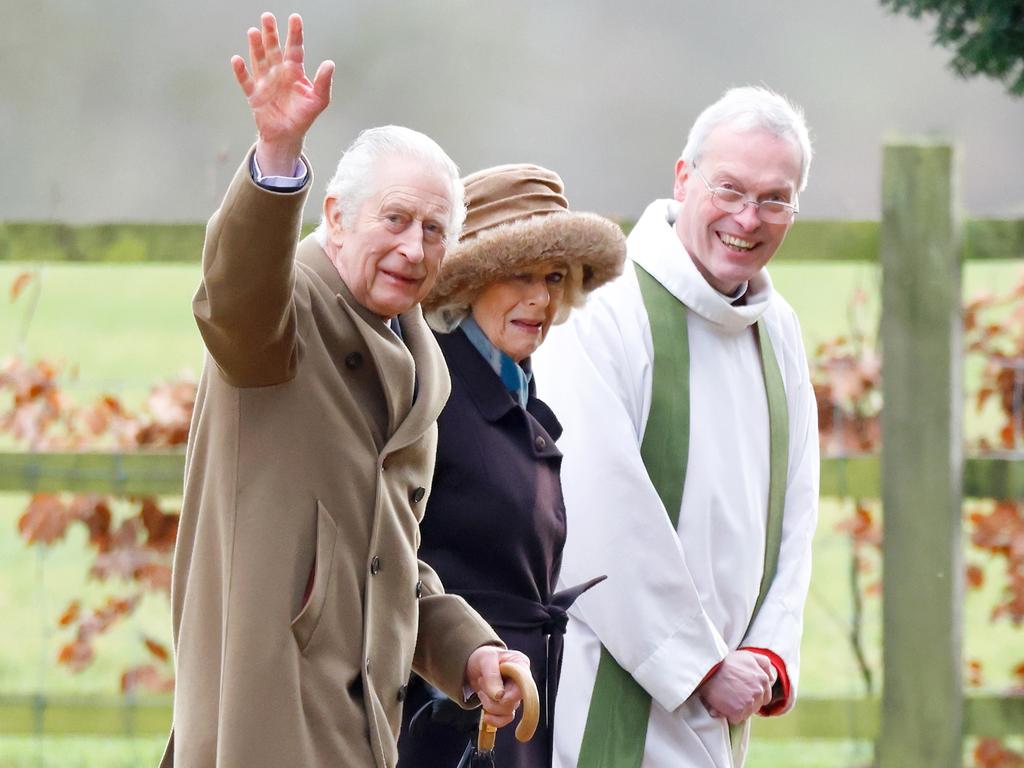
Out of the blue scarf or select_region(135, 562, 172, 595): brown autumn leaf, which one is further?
select_region(135, 562, 172, 595): brown autumn leaf

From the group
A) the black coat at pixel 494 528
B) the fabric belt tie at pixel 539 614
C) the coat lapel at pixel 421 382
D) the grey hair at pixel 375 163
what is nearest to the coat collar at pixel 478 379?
the black coat at pixel 494 528

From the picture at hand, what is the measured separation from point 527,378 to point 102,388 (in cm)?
181

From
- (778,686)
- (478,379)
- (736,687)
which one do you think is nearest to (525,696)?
(478,379)

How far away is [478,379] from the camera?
8.84 feet

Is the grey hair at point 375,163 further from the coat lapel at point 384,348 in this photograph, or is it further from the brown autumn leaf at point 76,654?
the brown autumn leaf at point 76,654

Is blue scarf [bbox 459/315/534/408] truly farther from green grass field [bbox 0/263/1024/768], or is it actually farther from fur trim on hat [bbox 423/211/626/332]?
green grass field [bbox 0/263/1024/768]

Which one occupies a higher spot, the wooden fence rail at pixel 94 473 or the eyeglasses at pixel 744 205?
the eyeglasses at pixel 744 205

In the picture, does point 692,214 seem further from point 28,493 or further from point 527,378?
point 28,493

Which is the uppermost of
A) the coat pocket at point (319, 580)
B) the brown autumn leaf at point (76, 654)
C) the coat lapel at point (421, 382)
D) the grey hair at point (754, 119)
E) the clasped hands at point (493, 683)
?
the grey hair at point (754, 119)

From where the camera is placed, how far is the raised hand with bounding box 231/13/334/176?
75.0 inches

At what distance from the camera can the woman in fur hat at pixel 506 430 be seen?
8.56ft

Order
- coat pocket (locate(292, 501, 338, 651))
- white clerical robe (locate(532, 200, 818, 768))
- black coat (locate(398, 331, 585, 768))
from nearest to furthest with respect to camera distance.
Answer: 1. coat pocket (locate(292, 501, 338, 651))
2. black coat (locate(398, 331, 585, 768))
3. white clerical robe (locate(532, 200, 818, 768))

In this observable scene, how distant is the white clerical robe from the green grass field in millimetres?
1207

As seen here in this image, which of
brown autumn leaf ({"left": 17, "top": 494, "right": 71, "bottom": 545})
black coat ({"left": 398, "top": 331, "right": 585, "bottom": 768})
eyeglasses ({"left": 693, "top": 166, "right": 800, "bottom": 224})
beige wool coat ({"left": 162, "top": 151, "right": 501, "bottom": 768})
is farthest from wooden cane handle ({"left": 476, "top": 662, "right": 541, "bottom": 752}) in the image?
brown autumn leaf ({"left": 17, "top": 494, "right": 71, "bottom": 545})
